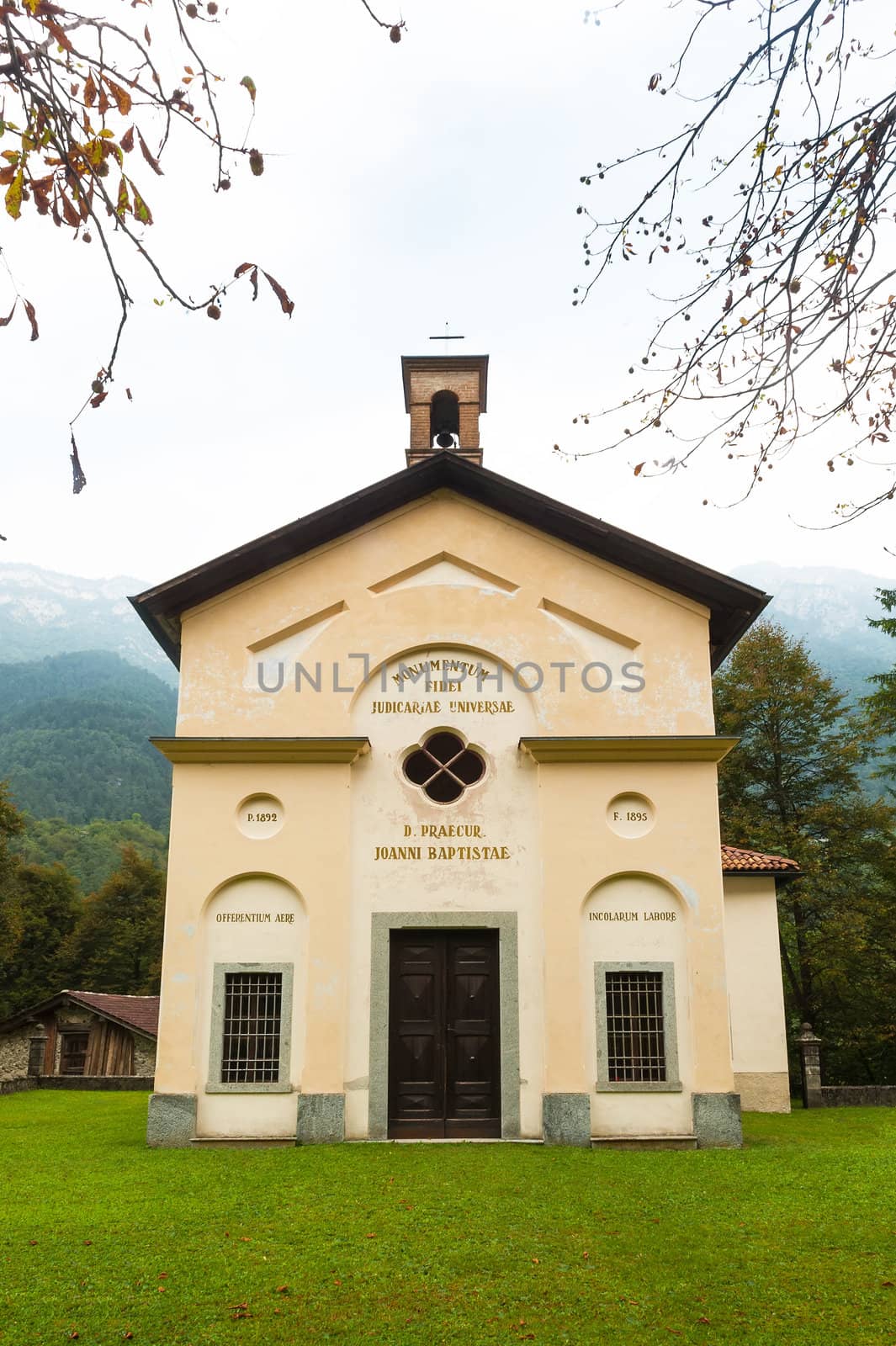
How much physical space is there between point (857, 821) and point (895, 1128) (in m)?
14.5

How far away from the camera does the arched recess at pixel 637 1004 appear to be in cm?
1204

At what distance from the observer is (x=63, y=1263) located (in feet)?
23.5

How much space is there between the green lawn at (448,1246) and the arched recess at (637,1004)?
806 mm

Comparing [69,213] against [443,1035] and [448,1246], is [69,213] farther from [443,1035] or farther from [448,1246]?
[443,1035]

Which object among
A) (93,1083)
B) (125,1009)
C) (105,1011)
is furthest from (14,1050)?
(93,1083)

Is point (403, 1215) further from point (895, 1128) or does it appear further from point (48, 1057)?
point (48, 1057)

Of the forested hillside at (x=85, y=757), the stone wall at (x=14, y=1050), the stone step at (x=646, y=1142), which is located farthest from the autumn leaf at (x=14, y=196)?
the forested hillside at (x=85, y=757)

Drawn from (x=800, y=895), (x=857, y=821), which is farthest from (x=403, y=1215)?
(x=857, y=821)

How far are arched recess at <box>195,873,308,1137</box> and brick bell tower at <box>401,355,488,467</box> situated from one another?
22.6ft

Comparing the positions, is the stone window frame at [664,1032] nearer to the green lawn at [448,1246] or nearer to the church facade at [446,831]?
the church facade at [446,831]

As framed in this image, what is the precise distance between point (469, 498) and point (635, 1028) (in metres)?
6.95

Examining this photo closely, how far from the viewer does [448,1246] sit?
755 cm

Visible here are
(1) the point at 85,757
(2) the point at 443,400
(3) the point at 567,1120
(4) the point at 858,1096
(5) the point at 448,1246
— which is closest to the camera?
(5) the point at 448,1246

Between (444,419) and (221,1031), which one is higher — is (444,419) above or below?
above
